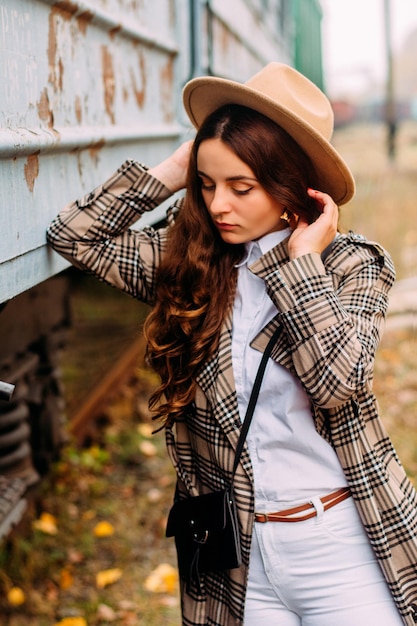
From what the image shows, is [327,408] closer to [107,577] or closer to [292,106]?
[292,106]

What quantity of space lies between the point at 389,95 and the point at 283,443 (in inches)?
742

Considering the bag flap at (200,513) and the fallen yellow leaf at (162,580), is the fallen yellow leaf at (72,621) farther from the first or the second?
the bag flap at (200,513)

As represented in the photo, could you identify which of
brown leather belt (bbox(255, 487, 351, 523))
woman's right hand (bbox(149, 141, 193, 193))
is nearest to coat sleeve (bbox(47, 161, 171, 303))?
woman's right hand (bbox(149, 141, 193, 193))

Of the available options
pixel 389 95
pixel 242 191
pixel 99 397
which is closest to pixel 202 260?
pixel 242 191

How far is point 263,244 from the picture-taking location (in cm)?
195

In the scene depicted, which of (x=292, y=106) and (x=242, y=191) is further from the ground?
(x=292, y=106)

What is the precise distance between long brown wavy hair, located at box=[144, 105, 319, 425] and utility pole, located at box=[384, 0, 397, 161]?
57.1ft

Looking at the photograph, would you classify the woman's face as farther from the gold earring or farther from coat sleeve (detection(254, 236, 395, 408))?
coat sleeve (detection(254, 236, 395, 408))

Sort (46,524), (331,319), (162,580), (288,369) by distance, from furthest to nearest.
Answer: (46,524), (162,580), (288,369), (331,319)

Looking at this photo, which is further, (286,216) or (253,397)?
(286,216)

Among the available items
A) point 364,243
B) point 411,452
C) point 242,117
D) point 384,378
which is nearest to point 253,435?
point 364,243

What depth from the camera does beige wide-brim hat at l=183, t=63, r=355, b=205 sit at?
5.96ft

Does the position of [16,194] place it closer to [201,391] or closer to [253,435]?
[201,391]

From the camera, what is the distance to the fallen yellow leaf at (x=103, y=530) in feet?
13.0
